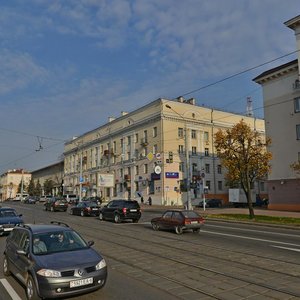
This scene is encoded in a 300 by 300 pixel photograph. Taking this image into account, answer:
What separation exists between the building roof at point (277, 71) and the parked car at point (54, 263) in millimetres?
35394

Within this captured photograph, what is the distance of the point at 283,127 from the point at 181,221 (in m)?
24.9

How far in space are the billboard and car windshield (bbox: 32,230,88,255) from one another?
5692cm

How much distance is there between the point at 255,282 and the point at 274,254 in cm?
429

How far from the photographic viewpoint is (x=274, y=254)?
12305 mm

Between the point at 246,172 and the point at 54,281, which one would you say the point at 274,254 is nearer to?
the point at 54,281

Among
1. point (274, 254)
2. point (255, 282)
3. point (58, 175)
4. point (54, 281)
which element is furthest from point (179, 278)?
point (58, 175)

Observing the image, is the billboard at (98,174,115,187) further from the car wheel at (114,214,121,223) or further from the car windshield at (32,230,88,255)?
the car windshield at (32,230,88,255)

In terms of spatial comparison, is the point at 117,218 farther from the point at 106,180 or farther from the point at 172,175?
the point at 106,180

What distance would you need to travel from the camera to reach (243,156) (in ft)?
93.9

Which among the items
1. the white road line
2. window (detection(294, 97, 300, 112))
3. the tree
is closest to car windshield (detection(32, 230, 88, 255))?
the white road line

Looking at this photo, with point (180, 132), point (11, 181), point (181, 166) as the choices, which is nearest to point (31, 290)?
point (181, 166)

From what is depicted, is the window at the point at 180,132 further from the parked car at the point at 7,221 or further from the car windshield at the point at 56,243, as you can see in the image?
the car windshield at the point at 56,243

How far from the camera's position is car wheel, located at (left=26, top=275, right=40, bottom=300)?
696 centimetres

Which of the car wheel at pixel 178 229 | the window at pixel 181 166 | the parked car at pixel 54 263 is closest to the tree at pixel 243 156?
the car wheel at pixel 178 229
